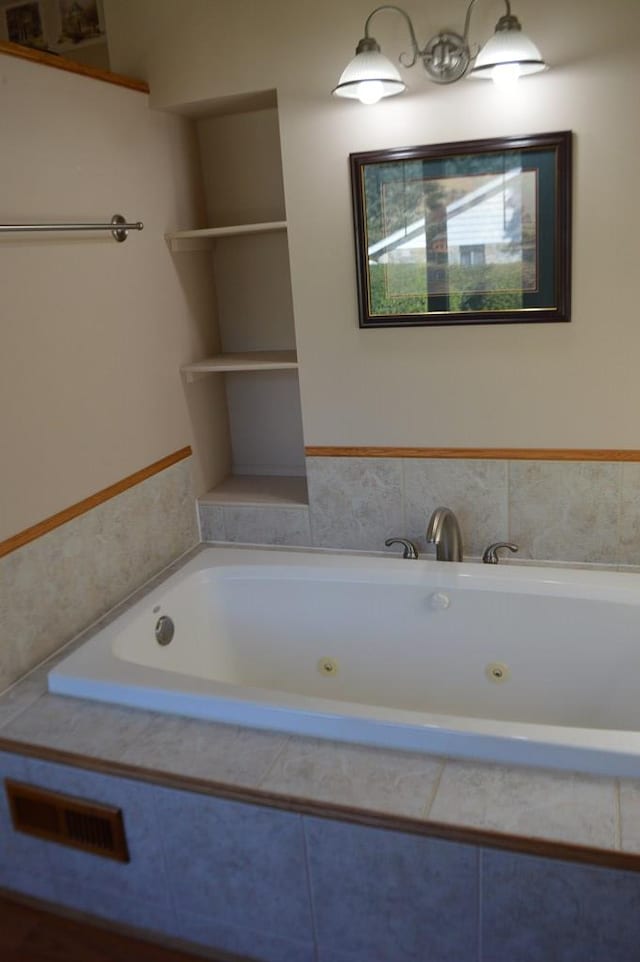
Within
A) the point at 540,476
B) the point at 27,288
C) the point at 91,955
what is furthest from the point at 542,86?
the point at 91,955

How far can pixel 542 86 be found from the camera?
2.23 metres

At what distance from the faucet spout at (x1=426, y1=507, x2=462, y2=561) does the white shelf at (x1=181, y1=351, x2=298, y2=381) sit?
69 cm

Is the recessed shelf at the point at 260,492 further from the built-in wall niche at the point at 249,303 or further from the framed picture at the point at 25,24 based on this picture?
the framed picture at the point at 25,24

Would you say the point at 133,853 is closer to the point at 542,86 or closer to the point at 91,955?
the point at 91,955

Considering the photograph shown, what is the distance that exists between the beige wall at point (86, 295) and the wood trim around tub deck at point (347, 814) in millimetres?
620

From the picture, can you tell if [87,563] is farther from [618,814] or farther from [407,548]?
[618,814]

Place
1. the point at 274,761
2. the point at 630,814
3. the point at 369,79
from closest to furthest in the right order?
the point at 630,814, the point at 274,761, the point at 369,79

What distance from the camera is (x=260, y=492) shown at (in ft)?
9.78

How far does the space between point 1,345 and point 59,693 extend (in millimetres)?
890

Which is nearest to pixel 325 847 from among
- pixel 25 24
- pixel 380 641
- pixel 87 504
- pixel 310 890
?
pixel 310 890

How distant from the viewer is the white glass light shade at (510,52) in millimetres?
2061

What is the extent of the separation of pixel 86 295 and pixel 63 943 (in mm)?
1689

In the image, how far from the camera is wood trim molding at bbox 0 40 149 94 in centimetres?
207

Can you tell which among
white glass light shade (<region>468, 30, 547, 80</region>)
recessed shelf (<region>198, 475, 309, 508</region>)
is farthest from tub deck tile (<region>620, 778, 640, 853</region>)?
white glass light shade (<region>468, 30, 547, 80</region>)
